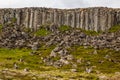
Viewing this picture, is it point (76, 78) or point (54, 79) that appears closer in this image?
point (54, 79)

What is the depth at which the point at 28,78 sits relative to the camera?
13288cm

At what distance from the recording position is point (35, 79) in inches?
5231

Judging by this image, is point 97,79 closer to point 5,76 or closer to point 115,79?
point 115,79

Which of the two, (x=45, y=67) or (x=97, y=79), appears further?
A: (x=45, y=67)

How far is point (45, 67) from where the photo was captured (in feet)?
647

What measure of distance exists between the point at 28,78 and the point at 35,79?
2134 millimetres

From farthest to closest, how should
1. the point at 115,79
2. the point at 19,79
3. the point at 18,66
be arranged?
1. the point at 18,66
2. the point at 115,79
3. the point at 19,79

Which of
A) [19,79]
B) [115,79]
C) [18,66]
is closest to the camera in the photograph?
[19,79]

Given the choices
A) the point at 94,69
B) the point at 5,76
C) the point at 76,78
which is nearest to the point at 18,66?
the point at 94,69

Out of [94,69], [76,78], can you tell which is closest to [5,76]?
[76,78]

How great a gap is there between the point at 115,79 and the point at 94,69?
53570 millimetres

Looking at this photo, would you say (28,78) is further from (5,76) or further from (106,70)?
(106,70)

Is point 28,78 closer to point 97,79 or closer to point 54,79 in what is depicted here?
point 54,79

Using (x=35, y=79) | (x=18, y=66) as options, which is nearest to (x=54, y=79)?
(x=35, y=79)
